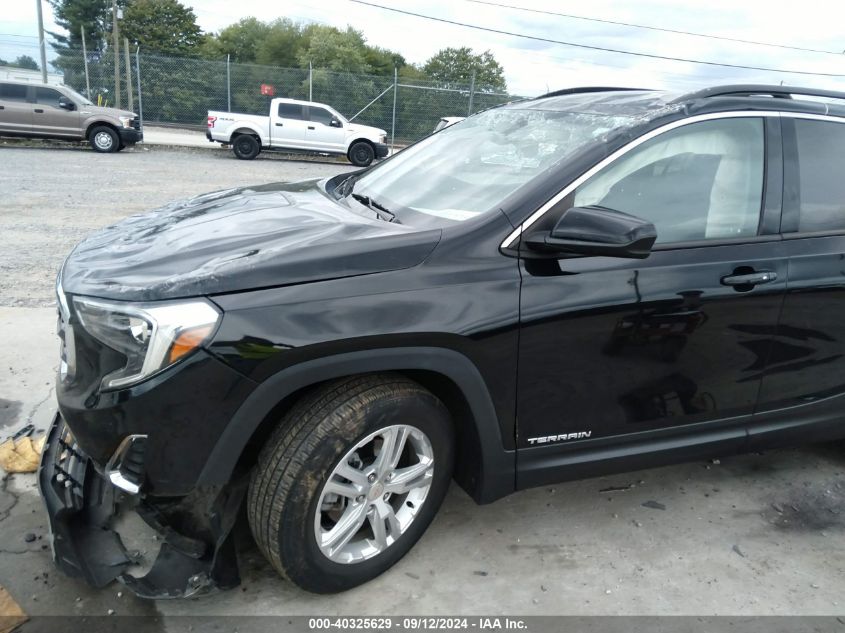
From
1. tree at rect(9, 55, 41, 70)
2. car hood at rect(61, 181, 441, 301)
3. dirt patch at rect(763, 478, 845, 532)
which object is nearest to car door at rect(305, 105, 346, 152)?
tree at rect(9, 55, 41, 70)

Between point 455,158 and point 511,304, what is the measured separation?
1.07 metres

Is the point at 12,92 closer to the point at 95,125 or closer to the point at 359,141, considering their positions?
the point at 95,125

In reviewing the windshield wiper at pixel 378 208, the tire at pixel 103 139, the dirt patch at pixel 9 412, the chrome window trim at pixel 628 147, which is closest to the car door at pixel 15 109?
the tire at pixel 103 139

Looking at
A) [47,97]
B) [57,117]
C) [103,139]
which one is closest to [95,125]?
[103,139]

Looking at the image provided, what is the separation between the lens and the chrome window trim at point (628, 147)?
236 cm

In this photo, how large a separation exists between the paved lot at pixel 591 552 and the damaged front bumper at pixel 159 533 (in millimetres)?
175

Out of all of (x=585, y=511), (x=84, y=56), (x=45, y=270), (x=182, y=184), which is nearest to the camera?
(x=585, y=511)

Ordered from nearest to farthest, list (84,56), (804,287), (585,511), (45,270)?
1. (804,287)
2. (585,511)
3. (45,270)
4. (84,56)

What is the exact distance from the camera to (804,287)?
107 inches

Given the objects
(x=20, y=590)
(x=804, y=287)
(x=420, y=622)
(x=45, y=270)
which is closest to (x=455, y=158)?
(x=804, y=287)

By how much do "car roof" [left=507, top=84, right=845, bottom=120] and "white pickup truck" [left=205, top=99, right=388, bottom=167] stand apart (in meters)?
16.3

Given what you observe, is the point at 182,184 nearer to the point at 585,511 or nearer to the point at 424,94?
the point at 585,511

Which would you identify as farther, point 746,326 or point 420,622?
point 746,326

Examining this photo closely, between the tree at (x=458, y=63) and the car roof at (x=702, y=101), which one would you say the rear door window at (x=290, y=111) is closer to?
the car roof at (x=702, y=101)
